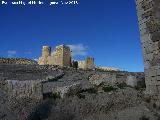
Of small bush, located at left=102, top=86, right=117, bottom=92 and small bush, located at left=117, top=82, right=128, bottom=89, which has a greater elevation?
small bush, located at left=117, top=82, right=128, bottom=89

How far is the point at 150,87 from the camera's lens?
38.5 ft

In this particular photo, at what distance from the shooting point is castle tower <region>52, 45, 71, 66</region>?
28.7m

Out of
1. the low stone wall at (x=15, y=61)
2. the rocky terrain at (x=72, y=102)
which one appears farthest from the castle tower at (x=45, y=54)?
the rocky terrain at (x=72, y=102)

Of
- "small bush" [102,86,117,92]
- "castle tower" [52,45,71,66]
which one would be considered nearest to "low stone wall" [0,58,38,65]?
"castle tower" [52,45,71,66]

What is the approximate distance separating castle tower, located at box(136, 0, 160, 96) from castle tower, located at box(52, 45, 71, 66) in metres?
16.9

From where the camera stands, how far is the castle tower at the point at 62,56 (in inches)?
1129

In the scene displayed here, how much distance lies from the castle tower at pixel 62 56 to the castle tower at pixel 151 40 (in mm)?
16933

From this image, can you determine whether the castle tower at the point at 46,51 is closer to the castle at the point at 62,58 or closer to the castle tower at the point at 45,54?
the castle tower at the point at 45,54

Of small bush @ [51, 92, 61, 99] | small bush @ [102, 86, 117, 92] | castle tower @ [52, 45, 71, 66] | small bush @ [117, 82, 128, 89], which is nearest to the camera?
small bush @ [51, 92, 61, 99]

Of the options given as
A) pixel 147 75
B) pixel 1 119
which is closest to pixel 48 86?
Result: pixel 1 119

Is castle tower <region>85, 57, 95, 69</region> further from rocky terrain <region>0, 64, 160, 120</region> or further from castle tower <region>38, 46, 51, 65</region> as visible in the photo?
rocky terrain <region>0, 64, 160, 120</region>

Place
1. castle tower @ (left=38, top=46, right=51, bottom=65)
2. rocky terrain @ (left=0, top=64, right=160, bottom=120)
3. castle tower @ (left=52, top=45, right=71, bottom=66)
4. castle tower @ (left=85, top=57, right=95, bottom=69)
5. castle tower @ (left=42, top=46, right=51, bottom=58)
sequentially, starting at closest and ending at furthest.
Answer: rocky terrain @ (left=0, top=64, right=160, bottom=120)
castle tower @ (left=52, top=45, right=71, bottom=66)
castle tower @ (left=85, top=57, right=95, bottom=69)
castle tower @ (left=38, top=46, right=51, bottom=65)
castle tower @ (left=42, top=46, right=51, bottom=58)

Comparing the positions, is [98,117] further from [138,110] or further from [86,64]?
[86,64]

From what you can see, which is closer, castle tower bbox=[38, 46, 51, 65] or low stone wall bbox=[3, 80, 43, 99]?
low stone wall bbox=[3, 80, 43, 99]
